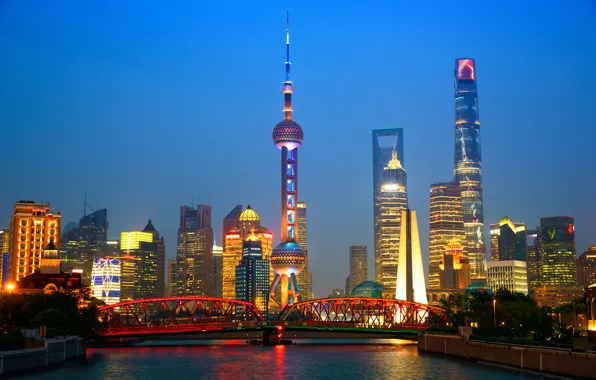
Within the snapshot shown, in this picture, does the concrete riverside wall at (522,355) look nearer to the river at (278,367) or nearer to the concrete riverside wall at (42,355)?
the river at (278,367)

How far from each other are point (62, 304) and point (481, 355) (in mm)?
69728

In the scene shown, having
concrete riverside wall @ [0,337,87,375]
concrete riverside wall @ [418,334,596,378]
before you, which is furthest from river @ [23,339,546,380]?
concrete riverside wall @ [0,337,87,375]

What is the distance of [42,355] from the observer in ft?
396

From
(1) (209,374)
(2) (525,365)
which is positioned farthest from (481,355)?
(1) (209,374)

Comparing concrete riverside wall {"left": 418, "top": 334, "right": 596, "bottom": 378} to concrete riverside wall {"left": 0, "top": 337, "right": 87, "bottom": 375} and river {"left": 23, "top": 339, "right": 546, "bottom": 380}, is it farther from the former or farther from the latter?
concrete riverside wall {"left": 0, "top": 337, "right": 87, "bottom": 375}

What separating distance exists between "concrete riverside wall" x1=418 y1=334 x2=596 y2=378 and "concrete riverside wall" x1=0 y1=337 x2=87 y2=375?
6011 centimetres

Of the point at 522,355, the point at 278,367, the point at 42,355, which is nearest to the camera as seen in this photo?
the point at 522,355

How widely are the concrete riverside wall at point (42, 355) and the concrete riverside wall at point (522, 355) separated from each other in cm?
6011

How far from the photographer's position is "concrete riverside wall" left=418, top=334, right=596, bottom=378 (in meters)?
92.5

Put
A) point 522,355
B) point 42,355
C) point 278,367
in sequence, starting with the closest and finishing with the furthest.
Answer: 1. point 522,355
2. point 42,355
3. point 278,367

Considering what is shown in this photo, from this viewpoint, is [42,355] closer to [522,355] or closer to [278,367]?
[278,367]

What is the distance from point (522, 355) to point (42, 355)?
61713mm

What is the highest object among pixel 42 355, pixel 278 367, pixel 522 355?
pixel 522 355

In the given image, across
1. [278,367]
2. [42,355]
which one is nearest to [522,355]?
[278,367]
